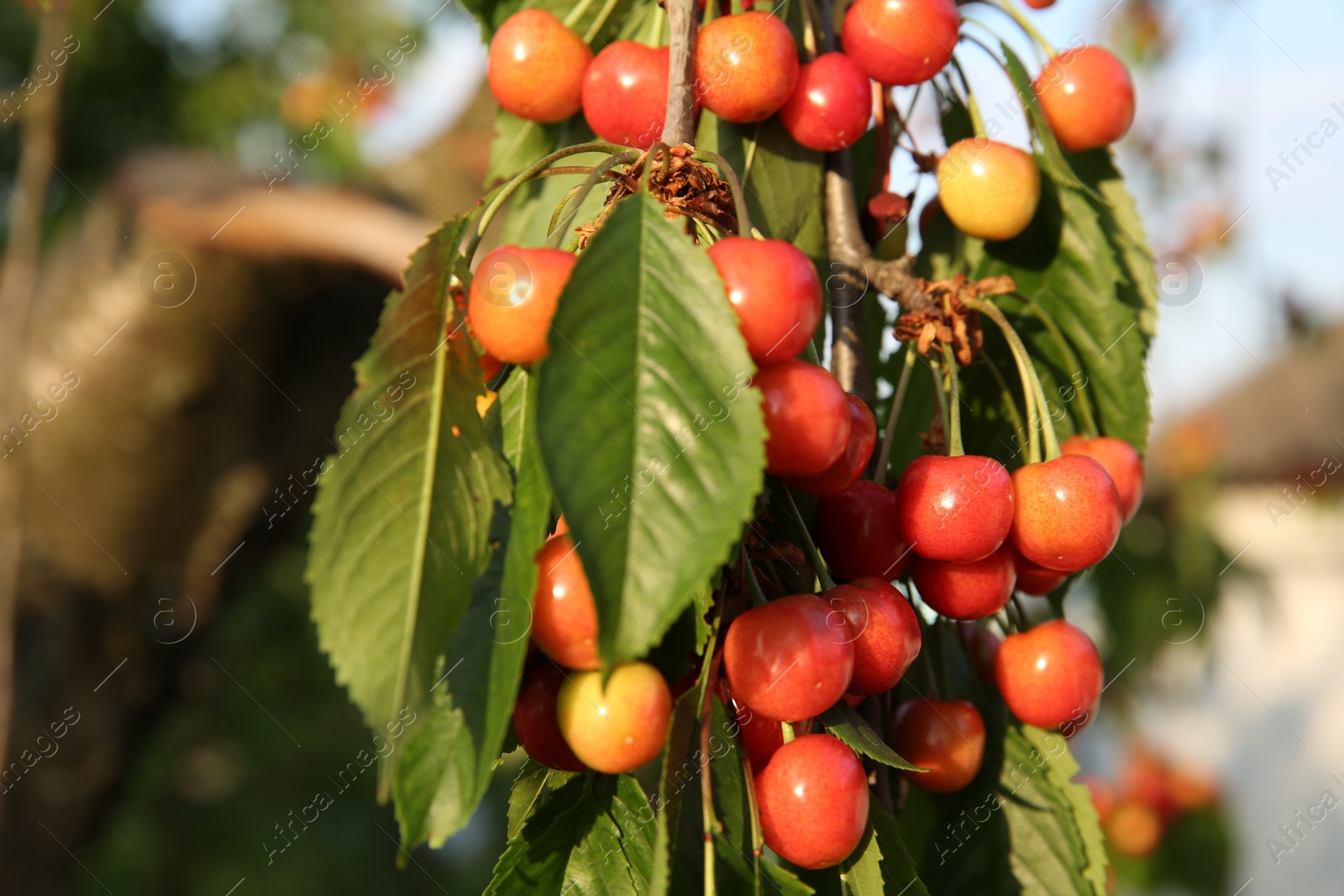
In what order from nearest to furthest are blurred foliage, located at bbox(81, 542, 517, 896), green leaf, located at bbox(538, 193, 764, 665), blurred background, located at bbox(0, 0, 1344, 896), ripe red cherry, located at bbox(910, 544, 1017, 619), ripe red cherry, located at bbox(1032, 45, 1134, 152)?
1. green leaf, located at bbox(538, 193, 764, 665)
2. ripe red cherry, located at bbox(910, 544, 1017, 619)
3. ripe red cherry, located at bbox(1032, 45, 1134, 152)
4. blurred background, located at bbox(0, 0, 1344, 896)
5. blurred foliage, located at bbox(81, 542, 517, 896)

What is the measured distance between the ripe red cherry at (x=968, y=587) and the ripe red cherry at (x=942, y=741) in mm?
84

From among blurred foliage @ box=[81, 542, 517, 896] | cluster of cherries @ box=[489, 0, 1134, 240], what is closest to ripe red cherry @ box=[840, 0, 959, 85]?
cluster of cherries @ box=[489, 0, 1134, 240]

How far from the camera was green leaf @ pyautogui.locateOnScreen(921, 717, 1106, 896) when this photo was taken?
25.3 inches

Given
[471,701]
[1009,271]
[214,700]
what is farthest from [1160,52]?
[214,700]

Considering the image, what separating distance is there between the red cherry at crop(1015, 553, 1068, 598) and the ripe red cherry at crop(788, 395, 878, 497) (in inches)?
6.6

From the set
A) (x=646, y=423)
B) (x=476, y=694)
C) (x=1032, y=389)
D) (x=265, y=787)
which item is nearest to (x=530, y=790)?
(x=476, y=694)

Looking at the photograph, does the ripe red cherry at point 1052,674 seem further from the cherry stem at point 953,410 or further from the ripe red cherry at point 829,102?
the ripe red cherry at point 829,102

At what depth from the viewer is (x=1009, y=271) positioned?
0.71 meters

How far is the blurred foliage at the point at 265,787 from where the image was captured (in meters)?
4.33

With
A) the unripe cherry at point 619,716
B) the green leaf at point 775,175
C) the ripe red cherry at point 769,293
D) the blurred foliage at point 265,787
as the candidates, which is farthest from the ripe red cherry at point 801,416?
the blurred foliage at point 265,787

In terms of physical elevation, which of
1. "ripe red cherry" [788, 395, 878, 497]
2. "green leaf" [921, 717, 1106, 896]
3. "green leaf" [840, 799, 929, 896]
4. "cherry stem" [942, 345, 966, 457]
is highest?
"ripe red cherry" [788, 395, 878, 497]

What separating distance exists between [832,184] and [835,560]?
0.90 feet

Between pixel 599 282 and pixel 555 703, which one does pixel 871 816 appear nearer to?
pixel 555 703

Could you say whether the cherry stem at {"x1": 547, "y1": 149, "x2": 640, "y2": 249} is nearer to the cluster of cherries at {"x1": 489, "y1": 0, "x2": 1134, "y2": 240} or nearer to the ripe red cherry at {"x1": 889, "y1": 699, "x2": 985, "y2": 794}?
the cluster of cherries at {"x1": 489, "y1": 0, "x2": 1134, "y2": 240}
